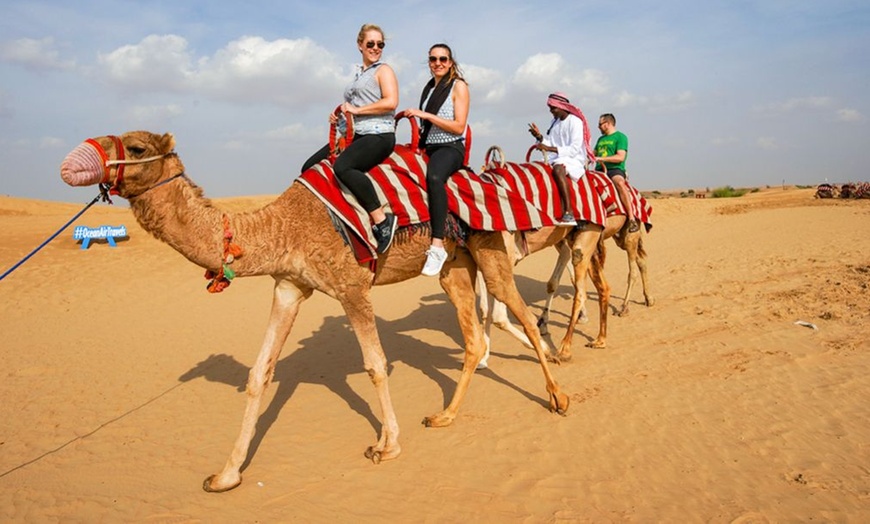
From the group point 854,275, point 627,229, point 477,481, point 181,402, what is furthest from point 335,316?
point 854,275

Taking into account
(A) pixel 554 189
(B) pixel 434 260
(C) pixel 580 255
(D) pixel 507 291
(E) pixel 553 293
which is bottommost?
(E) pixel 553 293

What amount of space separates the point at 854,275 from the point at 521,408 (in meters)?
8.32

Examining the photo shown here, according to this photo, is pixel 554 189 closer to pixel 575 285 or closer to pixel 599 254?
pixel 575 285

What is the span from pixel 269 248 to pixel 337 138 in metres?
1.15

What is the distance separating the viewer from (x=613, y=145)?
983cm

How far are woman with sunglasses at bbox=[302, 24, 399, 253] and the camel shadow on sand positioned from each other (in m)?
2.30

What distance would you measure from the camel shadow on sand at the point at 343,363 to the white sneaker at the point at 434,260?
71.3 inches

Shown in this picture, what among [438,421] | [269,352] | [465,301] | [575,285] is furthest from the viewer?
[575,285]

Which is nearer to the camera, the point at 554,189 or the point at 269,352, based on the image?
the point at 269,352

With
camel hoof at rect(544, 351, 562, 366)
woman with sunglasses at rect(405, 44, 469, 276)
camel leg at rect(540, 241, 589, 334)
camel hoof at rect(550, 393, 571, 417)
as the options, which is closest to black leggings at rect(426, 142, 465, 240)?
woman with sunglasses at rect(405, 44, 469, 276)

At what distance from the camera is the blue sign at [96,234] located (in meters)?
16.3

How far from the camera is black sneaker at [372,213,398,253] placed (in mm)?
4594

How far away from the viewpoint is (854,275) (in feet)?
34.3

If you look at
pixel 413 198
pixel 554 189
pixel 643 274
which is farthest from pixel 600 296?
pixel 413 198
